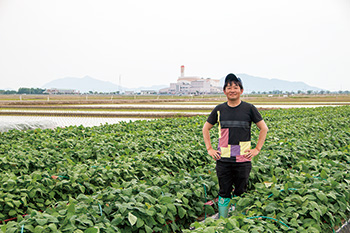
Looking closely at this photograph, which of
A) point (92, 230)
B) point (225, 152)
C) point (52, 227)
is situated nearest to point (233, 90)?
point (225, 152)

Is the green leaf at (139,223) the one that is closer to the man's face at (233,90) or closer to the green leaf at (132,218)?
the green leaf at (132,218)

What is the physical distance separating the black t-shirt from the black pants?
0.09 metres

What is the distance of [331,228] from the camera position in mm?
3693

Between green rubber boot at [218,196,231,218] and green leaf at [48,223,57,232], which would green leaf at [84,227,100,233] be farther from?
green rubber boot at [218,196,231,218]

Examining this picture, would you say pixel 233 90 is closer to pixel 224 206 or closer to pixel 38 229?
pixel 224 206

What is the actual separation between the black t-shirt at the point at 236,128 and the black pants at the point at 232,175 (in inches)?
3.6

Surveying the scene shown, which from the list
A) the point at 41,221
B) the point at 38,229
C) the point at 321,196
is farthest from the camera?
the point at 321,196

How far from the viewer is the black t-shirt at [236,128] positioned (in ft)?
12.1

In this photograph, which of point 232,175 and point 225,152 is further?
point 232,175

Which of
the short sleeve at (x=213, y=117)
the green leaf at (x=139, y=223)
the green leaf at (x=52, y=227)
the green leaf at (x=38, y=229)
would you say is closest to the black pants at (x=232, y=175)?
the short sleeve at (x=213, y=117)

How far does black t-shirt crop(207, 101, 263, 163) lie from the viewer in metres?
3.69

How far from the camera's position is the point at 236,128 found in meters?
3.69

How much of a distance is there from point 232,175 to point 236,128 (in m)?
0.68

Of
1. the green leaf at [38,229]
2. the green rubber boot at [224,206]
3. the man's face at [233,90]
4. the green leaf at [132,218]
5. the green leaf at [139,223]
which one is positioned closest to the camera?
the green leaf at [38,229]
